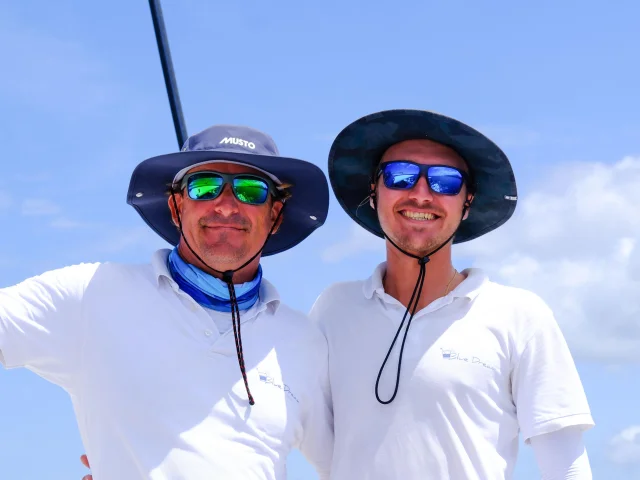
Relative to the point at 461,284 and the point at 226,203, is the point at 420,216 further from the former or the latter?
the point at 226,203

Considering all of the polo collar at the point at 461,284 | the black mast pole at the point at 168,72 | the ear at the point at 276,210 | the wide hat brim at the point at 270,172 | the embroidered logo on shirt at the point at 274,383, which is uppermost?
the black mast pole at the point at 168,72

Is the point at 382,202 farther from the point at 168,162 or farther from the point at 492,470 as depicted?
the point at 492,470

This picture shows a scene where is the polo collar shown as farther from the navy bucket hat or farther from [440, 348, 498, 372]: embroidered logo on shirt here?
the navy bucket hat

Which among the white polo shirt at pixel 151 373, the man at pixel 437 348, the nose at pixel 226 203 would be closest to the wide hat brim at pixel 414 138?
the man at pixel 437 348

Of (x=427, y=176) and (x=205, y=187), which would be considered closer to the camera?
(x=205, y=187)

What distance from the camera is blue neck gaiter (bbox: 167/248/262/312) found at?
5.86m

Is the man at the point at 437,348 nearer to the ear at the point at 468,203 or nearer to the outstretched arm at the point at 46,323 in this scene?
the ear at the point at 468,203

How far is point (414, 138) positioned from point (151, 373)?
2.41m

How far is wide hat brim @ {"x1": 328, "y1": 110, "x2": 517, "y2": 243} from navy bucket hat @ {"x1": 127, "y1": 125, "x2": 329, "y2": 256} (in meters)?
0.27

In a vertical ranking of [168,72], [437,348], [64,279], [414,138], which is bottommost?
[437,348]

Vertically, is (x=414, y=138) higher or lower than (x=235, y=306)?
higher

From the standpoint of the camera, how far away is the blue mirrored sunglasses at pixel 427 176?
618 cm

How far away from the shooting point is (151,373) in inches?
214

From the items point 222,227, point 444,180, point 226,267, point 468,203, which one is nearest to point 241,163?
point 222,227
